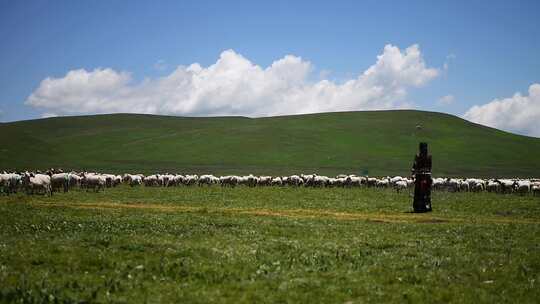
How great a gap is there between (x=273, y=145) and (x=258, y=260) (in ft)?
399

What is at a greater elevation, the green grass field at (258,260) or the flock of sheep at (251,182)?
the flock of sheep at (251,182)

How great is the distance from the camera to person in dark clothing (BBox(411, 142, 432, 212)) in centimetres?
3409

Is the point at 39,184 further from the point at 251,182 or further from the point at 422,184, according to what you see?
the point at 422,184

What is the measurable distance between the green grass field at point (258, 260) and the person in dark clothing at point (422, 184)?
22.6ft

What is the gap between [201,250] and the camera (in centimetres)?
1709

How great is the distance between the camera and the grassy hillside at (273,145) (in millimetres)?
116438

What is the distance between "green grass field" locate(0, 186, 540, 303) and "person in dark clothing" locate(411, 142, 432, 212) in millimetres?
6884

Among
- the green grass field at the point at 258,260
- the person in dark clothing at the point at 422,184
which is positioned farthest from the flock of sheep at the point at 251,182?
the green grass field at the point at 258,260

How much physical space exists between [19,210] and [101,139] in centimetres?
12302

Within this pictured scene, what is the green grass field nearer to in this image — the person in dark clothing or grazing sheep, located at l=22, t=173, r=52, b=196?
the person in dark clothing

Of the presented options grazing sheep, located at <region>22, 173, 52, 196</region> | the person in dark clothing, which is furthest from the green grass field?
grazing sheep, located at <region>22, 173, 52, 196</region>

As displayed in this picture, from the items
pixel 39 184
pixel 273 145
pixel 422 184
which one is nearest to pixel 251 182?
pixel 39 184

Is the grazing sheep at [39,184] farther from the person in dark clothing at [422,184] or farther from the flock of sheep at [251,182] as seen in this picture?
the person in dark clothing at [422,184]

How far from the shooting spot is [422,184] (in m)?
34.6
